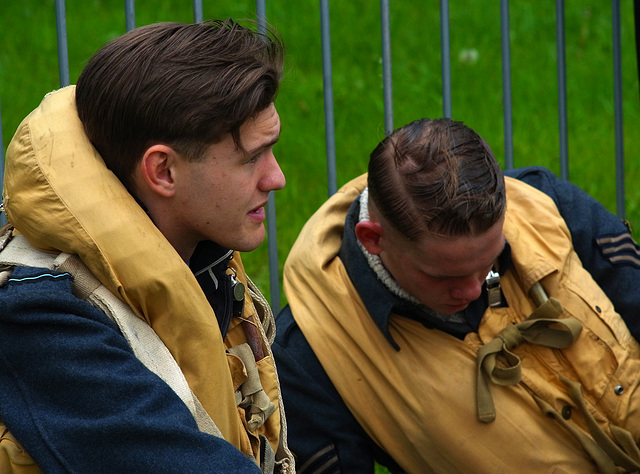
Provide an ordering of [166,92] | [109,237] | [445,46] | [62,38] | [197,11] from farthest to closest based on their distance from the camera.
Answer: [445,46] < [197,11] < [62,38] < [166,92] < [109,237]

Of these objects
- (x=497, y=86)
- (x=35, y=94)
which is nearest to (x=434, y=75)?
(x=497, y=86)

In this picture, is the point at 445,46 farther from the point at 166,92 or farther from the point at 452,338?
the point at 166,92

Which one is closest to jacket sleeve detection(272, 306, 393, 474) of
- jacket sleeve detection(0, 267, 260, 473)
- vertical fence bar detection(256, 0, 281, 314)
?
vertical fence bar detection(256, 0, 281, 314)

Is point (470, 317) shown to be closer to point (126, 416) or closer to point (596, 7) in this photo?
point (126, 416)

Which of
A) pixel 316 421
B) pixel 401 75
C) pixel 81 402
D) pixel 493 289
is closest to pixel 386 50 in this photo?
pixel 493 289

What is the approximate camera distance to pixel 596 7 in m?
6.13

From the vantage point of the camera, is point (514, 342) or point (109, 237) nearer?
point (109, 237)

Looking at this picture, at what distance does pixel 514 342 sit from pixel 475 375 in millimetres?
146

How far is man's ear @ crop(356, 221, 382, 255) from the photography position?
267cm

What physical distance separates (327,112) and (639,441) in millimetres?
1438

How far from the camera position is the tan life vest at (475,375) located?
2627mm

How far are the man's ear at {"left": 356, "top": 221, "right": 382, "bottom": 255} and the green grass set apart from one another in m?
1.59

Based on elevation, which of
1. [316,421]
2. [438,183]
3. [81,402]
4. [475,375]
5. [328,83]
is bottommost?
[316,421]

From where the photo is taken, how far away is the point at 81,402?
170 centimetres
